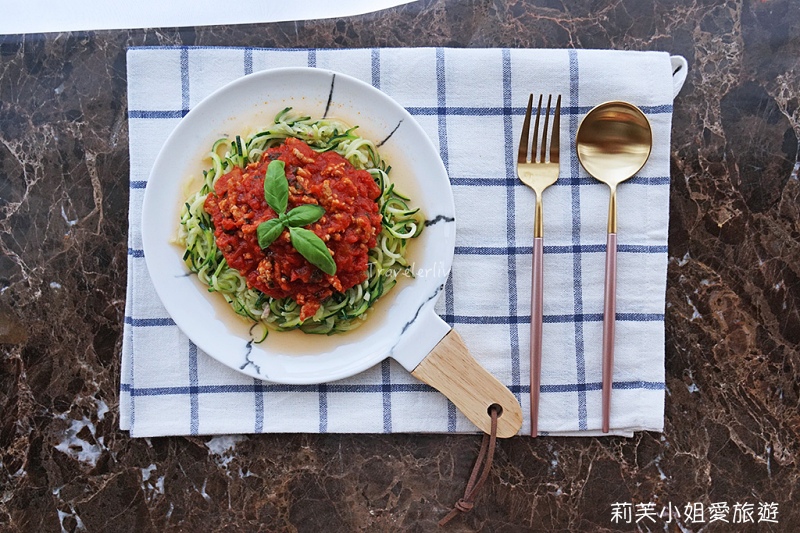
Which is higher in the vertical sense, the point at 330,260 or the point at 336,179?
the point at 336,179

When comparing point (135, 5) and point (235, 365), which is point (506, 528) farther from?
point (135, 5)

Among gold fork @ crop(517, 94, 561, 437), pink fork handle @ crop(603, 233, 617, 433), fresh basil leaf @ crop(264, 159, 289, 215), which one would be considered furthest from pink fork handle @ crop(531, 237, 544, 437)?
fresh basil leaf @ crop(264, 159, 289, 215)

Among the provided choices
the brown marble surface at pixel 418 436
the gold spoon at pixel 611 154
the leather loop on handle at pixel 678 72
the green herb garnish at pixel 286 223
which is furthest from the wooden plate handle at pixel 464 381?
the leather loop on handle at pixel 678 72

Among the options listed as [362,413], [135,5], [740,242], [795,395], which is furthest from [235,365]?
[795,395]

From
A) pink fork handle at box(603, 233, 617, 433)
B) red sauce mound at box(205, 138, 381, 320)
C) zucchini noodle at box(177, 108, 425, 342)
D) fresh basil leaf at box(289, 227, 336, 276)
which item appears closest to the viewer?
fresh basil leaf at box(289, 227, 336, 276)

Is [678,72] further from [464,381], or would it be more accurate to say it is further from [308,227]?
[308,227]

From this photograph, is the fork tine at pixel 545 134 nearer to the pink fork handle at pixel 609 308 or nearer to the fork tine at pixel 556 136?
the fork tine at pixel 556 136

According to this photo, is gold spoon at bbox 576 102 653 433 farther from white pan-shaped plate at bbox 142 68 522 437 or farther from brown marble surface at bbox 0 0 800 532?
white pan-shaped plate at bbox 142 68 522 437
